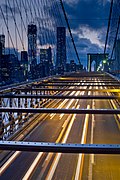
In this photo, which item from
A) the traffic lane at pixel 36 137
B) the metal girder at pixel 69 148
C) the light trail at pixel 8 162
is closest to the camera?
the metal girder at pixel 69 148

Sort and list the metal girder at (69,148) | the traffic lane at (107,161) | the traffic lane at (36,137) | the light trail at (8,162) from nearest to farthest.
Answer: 1. the metal girder at (69,148)
2. the traffic lane at (107,161)
3. the traffic lane at (36,137)
4. the light trail at (8,162)

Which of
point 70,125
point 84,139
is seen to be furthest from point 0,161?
point 70,125

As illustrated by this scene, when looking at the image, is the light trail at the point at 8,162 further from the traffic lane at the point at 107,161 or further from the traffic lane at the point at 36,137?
the traffic lane at the point at 107,161

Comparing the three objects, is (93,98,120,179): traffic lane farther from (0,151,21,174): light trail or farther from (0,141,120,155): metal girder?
(0,141,120,155): metal girder

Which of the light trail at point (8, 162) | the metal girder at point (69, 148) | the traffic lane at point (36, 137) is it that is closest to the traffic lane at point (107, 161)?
the traffic lane at point (36, 137)

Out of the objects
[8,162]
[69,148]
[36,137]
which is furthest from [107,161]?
[69,148]

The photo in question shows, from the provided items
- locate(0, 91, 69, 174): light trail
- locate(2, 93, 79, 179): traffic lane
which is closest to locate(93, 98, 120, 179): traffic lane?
locate(2, 93, 79, 179): traffic lane

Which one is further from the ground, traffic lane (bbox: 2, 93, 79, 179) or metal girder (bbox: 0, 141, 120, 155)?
metal girder (bbox: 0, 141, 120, 155)

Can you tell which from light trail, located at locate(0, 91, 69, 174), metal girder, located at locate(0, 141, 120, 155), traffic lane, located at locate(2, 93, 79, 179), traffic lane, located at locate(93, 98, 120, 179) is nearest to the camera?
metal girder, located at locate(0, 141, 120, 155)

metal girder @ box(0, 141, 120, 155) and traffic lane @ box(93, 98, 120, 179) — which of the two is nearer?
metal girder @ box(0, 141, 120, 155)

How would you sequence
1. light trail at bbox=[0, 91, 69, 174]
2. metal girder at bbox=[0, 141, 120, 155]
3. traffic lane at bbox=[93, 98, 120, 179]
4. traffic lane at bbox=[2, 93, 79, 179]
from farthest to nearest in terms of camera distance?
light trail at bbox=[0, 91, 69, 174], traffic lane at bbox=[2, 93, 79, 179], traffic lane at bbox=[93, 98, 120, 179], metal girder at bbox=[0, 141, 120, 155]

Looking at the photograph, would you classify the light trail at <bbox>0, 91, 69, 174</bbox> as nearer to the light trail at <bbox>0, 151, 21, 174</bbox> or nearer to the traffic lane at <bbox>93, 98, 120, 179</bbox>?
the light trail at <bbox>0, 151, 21, 174</bbox>

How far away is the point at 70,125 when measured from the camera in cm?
2503

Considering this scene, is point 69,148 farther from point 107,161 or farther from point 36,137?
point 36,137
